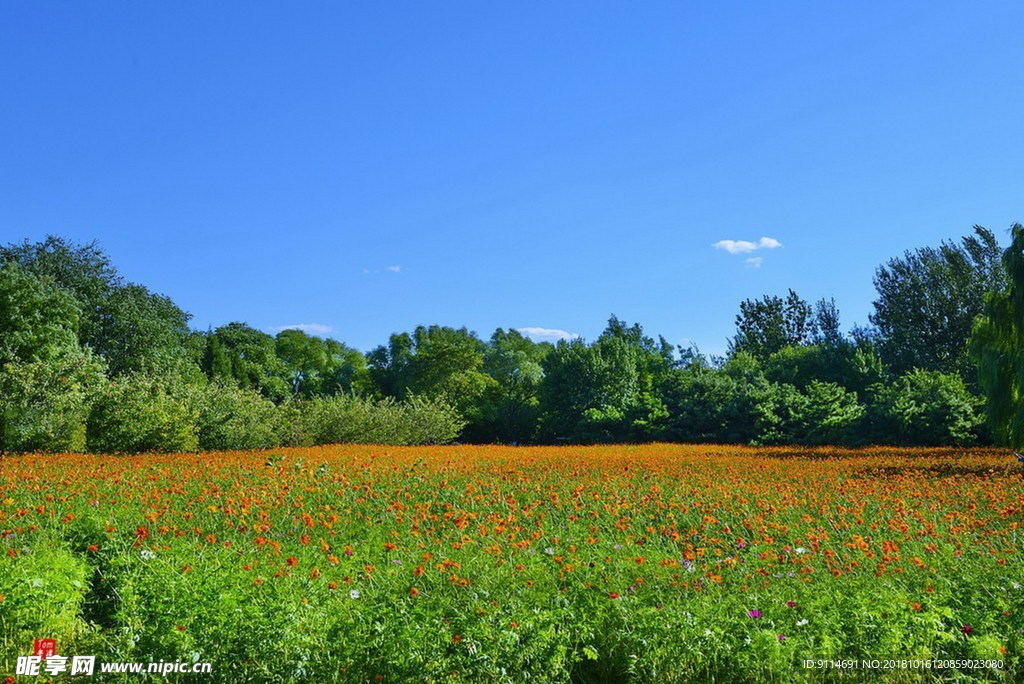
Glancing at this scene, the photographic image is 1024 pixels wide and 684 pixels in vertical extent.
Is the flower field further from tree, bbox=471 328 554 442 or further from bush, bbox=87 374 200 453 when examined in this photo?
tree, bbox=471 328 554 442

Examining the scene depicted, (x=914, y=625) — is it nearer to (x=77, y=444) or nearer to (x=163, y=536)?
(x=163, y=536)

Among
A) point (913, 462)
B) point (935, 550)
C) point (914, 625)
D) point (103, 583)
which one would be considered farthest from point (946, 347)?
point (103, 583)

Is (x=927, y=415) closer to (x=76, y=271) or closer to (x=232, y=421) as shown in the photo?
(x=232, y=421)

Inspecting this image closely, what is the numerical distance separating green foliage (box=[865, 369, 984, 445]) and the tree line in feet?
0.20

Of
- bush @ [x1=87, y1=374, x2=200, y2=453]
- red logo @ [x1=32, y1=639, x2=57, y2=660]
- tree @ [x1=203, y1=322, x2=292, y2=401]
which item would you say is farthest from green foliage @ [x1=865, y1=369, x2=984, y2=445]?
tree @ [x1=203, y1=322, x2=292, y2=401]

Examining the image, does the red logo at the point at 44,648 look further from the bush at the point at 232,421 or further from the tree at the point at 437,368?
the tree at the point at 437,368

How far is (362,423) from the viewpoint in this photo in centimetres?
2306

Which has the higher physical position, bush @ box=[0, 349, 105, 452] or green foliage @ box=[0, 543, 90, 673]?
bush @ box=[0, 349, 105, 452]

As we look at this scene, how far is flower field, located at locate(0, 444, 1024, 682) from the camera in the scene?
4.48m

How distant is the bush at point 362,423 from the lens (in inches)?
898

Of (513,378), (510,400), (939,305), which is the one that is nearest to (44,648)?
(510,400)

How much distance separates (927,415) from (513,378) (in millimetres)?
21808

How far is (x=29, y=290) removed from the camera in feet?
94.3

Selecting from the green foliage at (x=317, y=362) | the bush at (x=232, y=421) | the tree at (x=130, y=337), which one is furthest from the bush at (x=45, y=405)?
the green foliage at (x=317, y=362)
